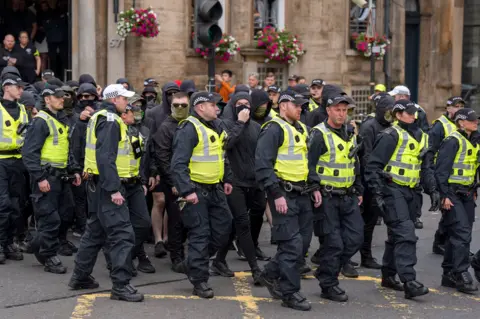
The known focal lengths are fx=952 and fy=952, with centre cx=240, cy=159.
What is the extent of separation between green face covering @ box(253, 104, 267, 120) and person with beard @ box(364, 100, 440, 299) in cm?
152

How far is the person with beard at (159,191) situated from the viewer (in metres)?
11.5

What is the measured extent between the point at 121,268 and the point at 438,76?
19.3m

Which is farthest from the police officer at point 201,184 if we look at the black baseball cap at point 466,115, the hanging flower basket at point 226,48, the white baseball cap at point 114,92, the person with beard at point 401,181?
the hanging flower basket at point 226,48

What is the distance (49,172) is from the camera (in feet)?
34.4

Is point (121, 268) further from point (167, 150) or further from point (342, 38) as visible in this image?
point (342, 38)

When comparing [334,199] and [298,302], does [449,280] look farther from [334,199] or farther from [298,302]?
[298,302]

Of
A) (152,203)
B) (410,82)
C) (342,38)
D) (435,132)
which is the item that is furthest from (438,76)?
(152,203)

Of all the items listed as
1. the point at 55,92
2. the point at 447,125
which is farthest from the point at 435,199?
the point at 55,92

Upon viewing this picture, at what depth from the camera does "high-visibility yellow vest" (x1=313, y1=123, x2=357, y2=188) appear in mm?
9445

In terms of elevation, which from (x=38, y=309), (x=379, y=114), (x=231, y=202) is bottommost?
(x=38, y=309)

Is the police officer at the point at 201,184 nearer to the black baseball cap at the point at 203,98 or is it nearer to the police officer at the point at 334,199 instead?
the black baseball cap at the point at 203,98

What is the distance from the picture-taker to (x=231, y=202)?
10180mm

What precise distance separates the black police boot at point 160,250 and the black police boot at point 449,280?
3.29 m

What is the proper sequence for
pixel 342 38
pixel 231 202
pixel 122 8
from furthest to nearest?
pixel 342 38 → pixel 122 8 → pixel 231 202
